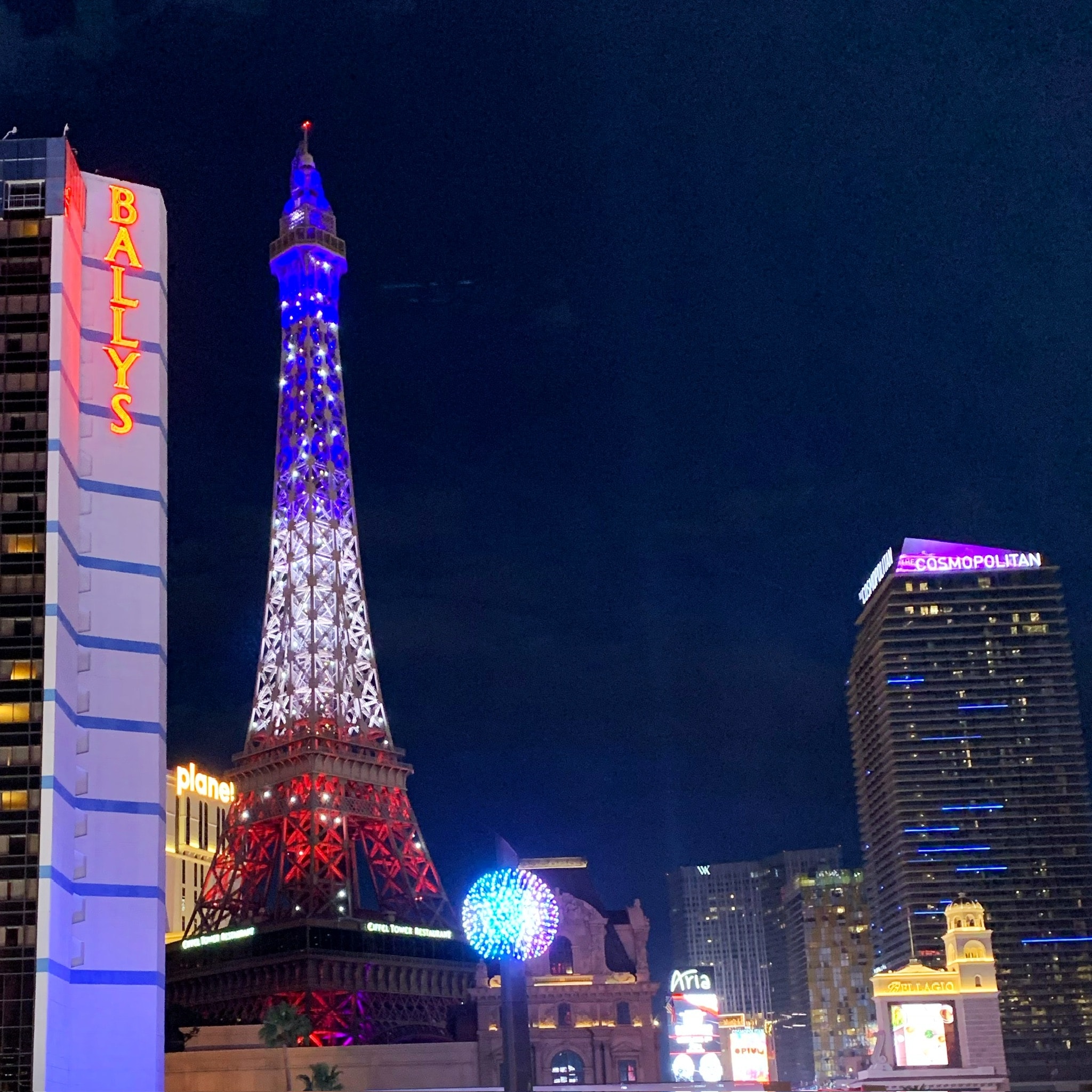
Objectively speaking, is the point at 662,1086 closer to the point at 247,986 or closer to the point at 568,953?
the point at 568,953

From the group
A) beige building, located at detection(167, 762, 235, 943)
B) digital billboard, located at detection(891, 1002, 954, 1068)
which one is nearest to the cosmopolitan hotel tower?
digital billboard, located at detection(891, 1002, 954, 1068)

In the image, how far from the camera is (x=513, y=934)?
63.9m

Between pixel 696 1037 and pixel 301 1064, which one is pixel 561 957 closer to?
pixel 301 1064

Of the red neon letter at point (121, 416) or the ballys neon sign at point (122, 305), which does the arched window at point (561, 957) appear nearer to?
the red neon letter at point (121, 416)

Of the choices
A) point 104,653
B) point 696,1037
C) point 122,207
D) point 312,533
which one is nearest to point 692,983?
point 696,1037

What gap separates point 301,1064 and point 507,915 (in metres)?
51.3

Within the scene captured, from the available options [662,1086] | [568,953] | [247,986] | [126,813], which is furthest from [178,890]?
[662,1086]

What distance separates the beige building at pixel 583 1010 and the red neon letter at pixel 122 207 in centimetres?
6578

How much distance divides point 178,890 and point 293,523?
144 ft

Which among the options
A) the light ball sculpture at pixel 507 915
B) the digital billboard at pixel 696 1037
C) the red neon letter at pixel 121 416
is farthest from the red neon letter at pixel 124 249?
the digital billboard at pixel 696 1037

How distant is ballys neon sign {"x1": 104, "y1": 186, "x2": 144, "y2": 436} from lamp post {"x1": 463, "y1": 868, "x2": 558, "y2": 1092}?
32.7 m

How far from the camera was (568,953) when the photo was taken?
13038 centimetres

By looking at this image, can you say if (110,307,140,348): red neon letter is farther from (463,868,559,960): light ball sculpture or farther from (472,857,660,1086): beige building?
(472,857,660,1086): beige building

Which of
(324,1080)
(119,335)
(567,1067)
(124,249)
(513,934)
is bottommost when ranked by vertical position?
(567,1067)
